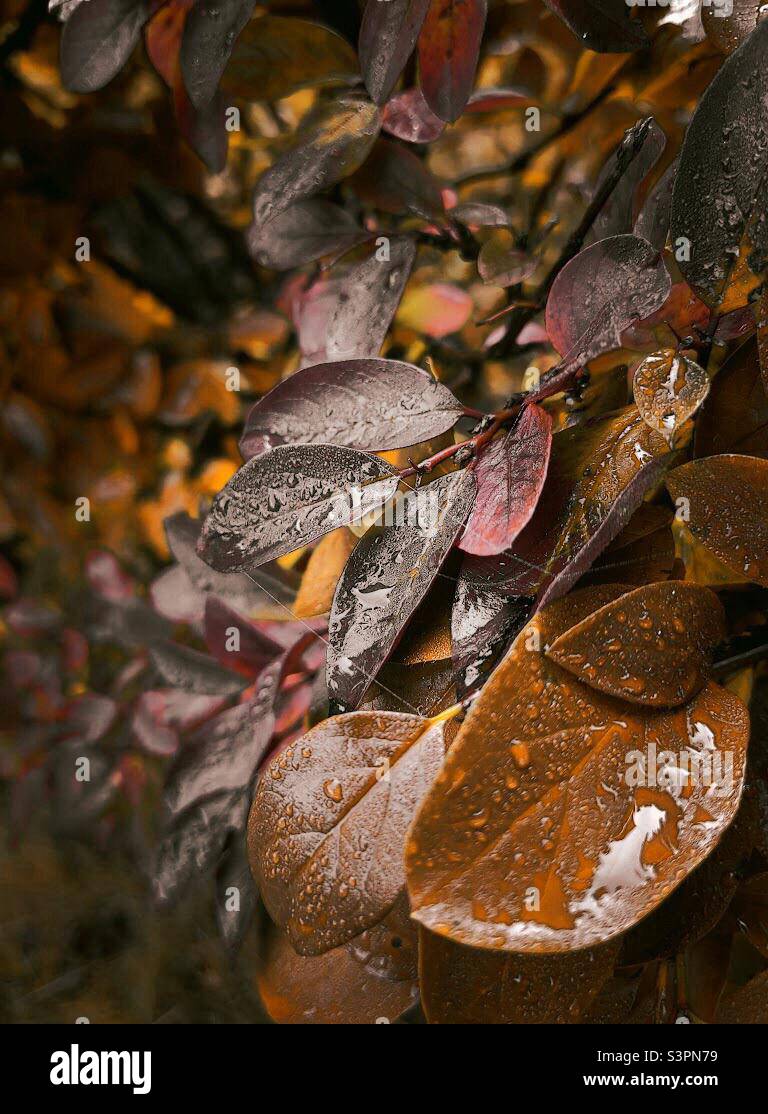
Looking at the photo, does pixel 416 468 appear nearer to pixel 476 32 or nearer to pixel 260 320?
pixel 476 32

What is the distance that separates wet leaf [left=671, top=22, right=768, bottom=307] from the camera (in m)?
0.15

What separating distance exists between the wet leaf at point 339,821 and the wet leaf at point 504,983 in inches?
0.5

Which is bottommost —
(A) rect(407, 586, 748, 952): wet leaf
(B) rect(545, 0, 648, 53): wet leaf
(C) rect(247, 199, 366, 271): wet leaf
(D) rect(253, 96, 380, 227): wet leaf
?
(A) rect(407, 586, 748, 952): wet leaf

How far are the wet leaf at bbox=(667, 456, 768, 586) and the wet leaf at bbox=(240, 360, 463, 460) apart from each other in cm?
5

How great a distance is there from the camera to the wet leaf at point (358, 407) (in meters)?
0.18

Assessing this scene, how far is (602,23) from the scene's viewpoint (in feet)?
0.70

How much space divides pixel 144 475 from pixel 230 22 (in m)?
0.24

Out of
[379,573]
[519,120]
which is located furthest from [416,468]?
[519,120]

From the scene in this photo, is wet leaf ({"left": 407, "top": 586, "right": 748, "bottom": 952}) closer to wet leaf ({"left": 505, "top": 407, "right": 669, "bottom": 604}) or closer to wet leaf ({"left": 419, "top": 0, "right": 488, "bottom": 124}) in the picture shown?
wet leaf ({"left": 505, "top": 407, "right": 669, "bottom": 604})

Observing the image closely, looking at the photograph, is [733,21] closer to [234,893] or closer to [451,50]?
Result: [451,50]

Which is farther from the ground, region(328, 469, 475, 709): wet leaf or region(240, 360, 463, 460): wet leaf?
region(240, 360, 463, 460): wet leaf

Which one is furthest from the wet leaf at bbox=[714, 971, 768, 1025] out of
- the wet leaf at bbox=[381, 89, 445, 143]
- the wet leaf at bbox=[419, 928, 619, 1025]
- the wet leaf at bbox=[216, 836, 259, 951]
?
the wet leaf at bbox=[381, 89, 445, 143]

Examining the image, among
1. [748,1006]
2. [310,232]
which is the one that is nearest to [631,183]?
[310,232]

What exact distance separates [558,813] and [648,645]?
3cm
